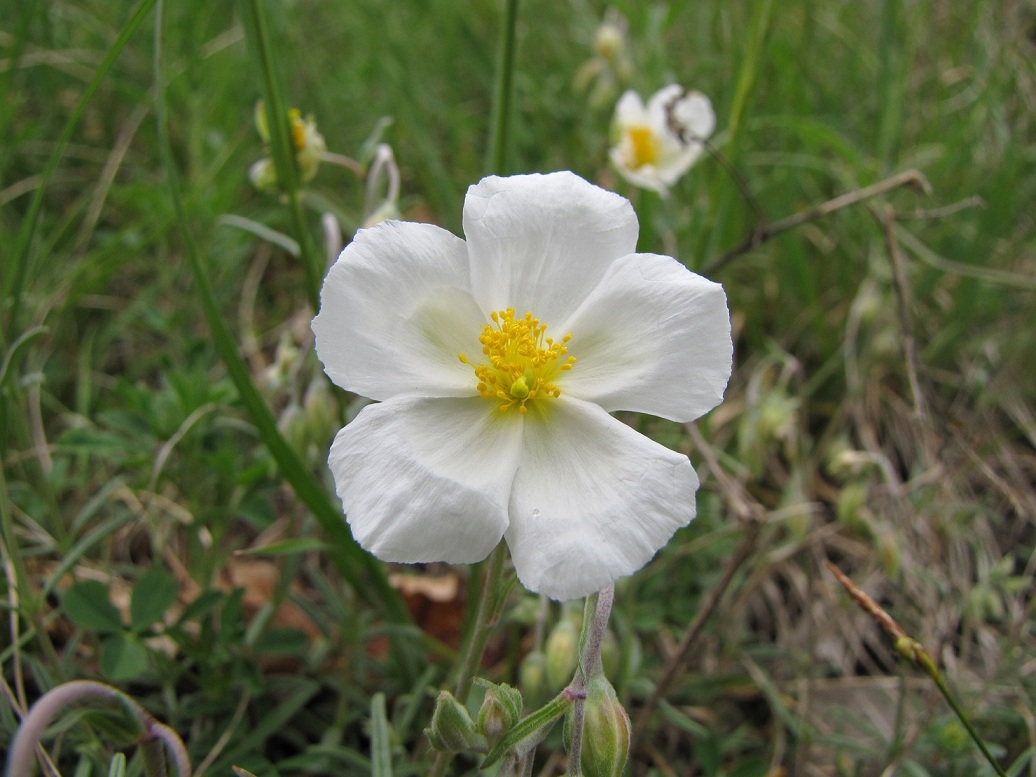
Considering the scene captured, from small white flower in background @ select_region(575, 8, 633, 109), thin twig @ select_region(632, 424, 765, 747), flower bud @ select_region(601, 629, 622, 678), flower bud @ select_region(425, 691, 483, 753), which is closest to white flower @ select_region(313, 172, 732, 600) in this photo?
flower bud @ select_region(425, 691, 483, 753)

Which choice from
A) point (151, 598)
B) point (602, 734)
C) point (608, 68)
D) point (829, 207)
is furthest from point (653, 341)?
point (608, 68)

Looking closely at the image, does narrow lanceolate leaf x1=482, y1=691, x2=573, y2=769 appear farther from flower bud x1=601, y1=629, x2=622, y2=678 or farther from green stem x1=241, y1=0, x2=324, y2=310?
green stem x1=241, y1=0, x2=324, y2=310

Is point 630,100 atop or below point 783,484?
atop

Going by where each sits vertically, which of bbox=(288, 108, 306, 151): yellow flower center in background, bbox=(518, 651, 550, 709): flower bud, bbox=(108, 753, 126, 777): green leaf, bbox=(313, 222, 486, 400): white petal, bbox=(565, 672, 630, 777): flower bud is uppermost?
bbox=(288, 108, 306, 151): yellow flower center in background

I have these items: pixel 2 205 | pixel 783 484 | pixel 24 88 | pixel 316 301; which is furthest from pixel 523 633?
pixel 24 88

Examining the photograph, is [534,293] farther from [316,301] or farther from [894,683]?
[894,683]

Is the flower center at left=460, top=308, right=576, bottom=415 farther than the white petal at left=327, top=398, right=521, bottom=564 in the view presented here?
Yes
